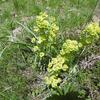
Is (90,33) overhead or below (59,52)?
overhead

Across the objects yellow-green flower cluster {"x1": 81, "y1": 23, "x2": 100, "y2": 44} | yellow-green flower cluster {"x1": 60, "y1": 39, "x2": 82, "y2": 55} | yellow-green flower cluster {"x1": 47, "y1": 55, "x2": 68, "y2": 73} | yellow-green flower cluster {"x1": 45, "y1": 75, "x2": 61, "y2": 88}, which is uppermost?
yellow-green flower cluster {"x1": 81, "y1": 23, "x2": 100, "y2": 44}

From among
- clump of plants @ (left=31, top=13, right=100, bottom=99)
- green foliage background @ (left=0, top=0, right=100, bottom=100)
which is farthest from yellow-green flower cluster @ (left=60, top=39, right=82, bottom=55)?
green foliage background @ (left=0, top=0, right=100, bottom=100)

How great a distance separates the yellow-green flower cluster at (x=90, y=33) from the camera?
381 centimetres

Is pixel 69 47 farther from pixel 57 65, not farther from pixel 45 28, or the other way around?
pixel 45 28

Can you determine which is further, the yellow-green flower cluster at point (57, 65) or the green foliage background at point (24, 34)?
the green foliage background at point (24, 34)

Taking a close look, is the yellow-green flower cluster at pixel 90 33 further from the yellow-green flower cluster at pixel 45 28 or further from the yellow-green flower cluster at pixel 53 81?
the yellow-green flower cluster at pixel 53 81

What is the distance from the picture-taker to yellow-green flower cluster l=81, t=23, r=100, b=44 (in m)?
3.81

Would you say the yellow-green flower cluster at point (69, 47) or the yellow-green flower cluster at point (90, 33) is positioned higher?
the yellow-green flower cluster at point (90, 33)

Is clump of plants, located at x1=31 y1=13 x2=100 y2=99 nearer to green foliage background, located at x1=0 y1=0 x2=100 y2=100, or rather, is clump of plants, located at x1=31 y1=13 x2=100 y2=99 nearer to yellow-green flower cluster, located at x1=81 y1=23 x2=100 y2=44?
yellow-green flower cluster, located at x1=81 y1=23 x2=100 y2=44

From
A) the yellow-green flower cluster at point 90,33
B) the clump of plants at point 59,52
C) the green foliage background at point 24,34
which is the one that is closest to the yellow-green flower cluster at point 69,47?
the clump of plants at point 59,52

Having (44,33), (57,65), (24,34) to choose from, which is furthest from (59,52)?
(24,34)

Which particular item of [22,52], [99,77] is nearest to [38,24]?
[22,52]

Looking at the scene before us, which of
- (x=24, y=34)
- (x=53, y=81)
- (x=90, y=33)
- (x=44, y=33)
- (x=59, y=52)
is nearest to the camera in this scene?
(x=53, y=81)

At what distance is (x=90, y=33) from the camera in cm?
385
